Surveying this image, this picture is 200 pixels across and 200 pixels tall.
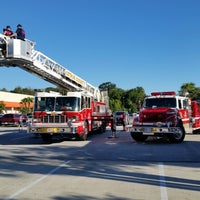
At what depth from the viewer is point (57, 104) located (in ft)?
61.0

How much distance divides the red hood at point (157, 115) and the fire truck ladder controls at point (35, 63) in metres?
5.57

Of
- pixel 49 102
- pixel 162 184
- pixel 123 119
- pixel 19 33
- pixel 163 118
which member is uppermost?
pixel 19 33

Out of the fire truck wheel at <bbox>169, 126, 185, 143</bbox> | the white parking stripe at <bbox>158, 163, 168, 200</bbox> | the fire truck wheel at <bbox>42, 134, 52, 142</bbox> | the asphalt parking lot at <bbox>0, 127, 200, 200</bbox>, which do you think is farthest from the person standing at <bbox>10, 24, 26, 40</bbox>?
the white parking stripe at <bbox>158, 163, 168, 200</bbox>

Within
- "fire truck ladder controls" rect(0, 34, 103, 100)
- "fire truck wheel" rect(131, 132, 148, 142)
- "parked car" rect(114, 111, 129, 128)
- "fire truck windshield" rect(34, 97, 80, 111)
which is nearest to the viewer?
"fire truck ladder controls" rect(0, 34, 103, 100)

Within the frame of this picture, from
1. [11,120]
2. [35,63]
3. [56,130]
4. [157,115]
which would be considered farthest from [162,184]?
[11,120]

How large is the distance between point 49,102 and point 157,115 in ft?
17.7

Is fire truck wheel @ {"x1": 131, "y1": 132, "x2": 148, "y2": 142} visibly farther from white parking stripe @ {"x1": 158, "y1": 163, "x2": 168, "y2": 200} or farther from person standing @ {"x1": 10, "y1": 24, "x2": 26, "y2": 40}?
white parking stripe @ {"x1": 158, "y1": 163, "x2": 168, "y2": 200}

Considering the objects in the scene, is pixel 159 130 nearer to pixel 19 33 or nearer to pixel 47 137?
pixel 47 137

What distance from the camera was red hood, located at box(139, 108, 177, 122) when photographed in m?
17.6

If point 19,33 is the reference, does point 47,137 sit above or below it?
below

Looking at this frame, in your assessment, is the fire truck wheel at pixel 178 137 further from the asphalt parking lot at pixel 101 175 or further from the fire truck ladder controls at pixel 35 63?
the fire truck ladder controls at pixel 35 63

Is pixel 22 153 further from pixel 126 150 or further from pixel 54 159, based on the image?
pixel 126 150

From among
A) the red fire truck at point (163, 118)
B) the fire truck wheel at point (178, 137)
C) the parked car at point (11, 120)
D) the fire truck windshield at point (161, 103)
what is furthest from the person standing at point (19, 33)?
the parked car at point (11, 120)

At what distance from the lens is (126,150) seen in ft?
48.8
